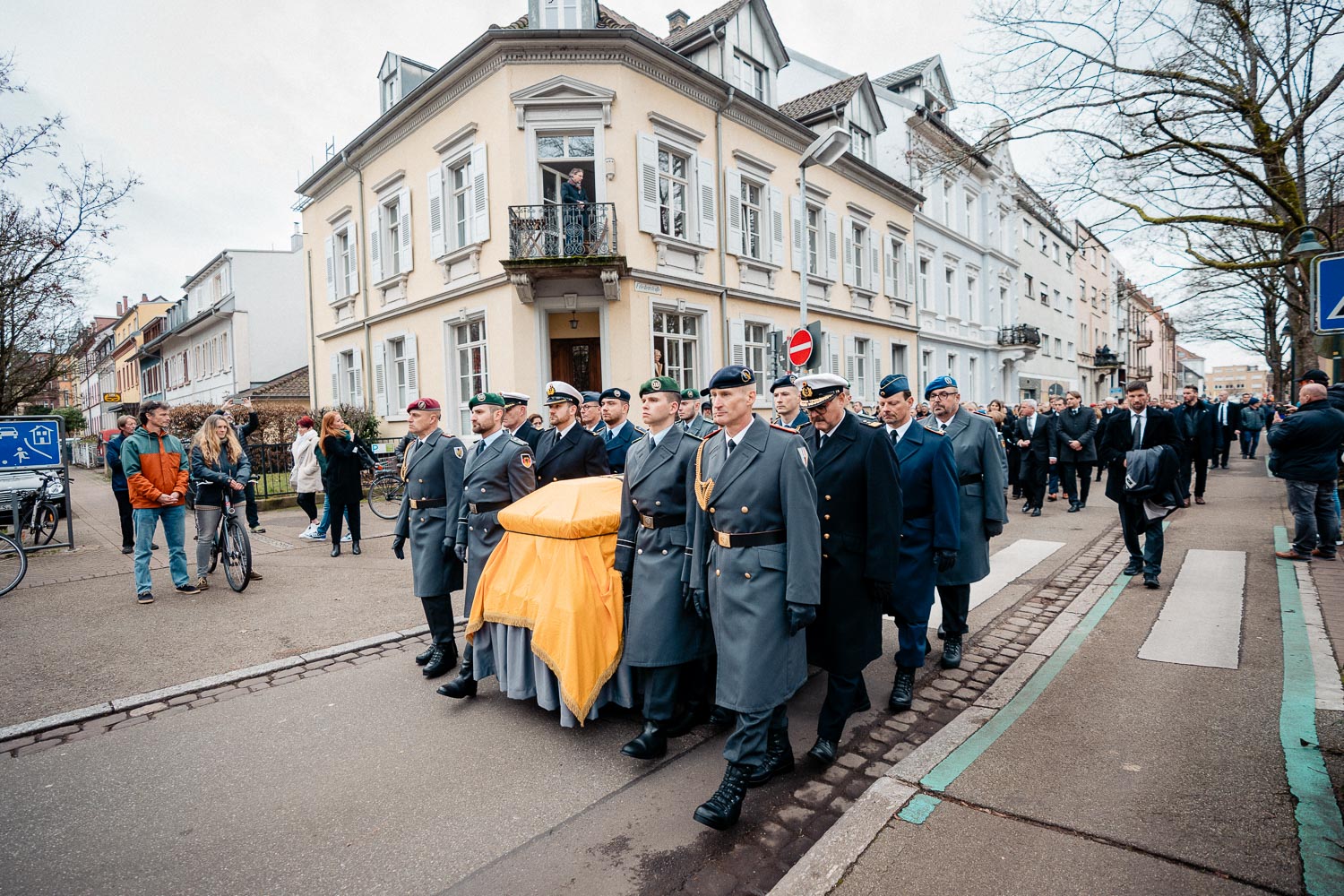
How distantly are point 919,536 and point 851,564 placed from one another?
3.91 feet

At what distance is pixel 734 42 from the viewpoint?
58.5 feet

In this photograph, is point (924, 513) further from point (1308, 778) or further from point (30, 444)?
point (30, 444)

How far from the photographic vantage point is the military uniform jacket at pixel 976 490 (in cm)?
507

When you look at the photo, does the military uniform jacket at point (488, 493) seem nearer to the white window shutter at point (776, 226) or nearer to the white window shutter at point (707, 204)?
the white window shutter at point (707, 204)

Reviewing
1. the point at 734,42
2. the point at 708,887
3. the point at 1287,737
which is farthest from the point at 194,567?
the point at 734,42

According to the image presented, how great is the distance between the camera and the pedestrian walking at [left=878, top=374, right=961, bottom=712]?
4.39m

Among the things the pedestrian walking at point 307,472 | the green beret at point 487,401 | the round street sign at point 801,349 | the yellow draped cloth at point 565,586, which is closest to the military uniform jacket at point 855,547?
the yellow draped cloth at point 565,586

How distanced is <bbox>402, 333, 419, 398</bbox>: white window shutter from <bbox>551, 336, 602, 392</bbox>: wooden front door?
13.5 feet

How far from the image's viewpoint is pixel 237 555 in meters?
7.60

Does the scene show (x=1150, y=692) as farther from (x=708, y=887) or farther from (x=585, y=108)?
(x=585, y=108)

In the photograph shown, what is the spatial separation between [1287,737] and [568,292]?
42.6 feet

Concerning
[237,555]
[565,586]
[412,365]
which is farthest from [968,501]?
[412,365]

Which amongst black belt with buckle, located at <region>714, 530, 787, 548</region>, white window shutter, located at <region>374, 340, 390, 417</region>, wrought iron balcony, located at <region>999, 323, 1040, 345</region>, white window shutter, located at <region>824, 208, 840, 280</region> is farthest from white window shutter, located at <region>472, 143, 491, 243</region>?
wrought iron balcony, located at <region>999, 323, 1040, 345</region>

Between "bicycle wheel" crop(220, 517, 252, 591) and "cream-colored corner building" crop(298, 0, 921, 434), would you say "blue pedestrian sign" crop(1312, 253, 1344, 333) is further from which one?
"bicycle wheel" crop(220, 517, 252, 591)
